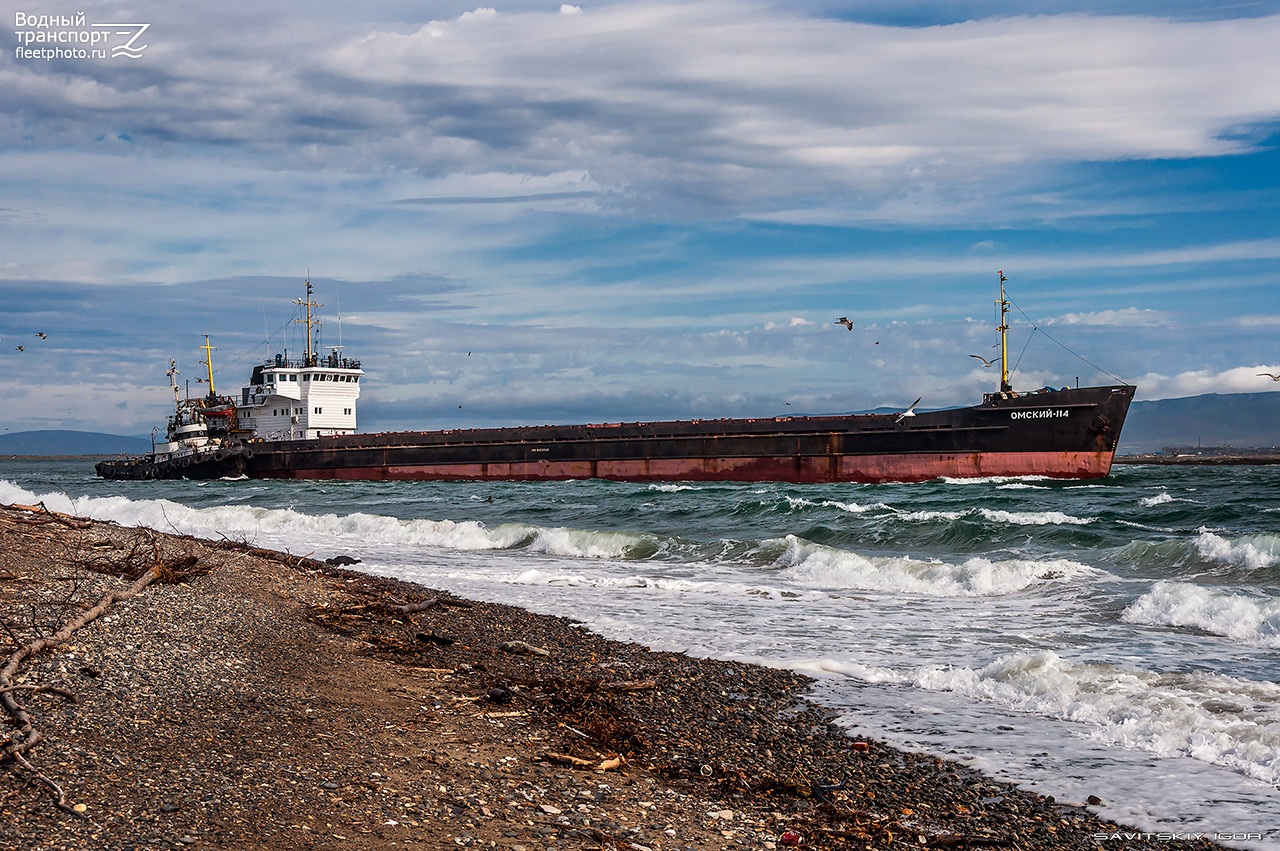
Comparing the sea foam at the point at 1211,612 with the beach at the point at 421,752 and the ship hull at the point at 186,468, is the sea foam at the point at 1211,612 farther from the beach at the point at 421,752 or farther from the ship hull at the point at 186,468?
the ship hull at the point at 186,468

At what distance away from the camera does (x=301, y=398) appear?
52.7 metres

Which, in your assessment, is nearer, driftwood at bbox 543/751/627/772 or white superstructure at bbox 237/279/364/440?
driftwood at bbox 543/751/627/772

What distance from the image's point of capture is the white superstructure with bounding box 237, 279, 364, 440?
172 ft

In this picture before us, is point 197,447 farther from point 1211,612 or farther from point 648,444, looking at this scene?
point 1211,612

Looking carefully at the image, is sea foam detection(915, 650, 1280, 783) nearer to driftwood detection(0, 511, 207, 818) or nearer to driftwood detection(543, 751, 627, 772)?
driftwood detection(543, 751, 627, 772)

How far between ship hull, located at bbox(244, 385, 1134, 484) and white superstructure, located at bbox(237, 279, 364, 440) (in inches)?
289

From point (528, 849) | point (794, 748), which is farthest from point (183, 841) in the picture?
point (794, 748)

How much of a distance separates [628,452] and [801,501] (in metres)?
15.5

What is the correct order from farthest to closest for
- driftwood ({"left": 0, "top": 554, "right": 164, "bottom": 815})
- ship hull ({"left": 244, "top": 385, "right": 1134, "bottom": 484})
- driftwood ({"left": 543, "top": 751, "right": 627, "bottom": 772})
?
ship hull ({"left": 244, "top": 385, "right": 1134, "bottom": 484})
driftwood ({"left": 543, "top": 751, "right": 627, "bottom": 772})
driftwood ({"left": 0, "top": 554, "right": 164, "bottom": 815})

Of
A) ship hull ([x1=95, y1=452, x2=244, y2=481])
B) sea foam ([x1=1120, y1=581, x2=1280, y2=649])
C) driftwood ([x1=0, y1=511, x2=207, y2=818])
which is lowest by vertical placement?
ship hull ([x1=95, y1=452, x2=244, y2=481])

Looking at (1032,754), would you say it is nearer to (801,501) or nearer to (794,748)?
(794,748)

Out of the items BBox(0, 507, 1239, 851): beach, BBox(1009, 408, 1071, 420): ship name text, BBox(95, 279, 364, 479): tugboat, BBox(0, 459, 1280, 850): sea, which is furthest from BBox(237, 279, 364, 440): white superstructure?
BBox(0, 507, 1239, 851): beach

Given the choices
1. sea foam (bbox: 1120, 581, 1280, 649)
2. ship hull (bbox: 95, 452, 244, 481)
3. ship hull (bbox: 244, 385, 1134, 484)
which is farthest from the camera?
ship hull (bbox: 95, 452, 244, 481)

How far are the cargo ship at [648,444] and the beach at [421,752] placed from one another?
2699 cm
